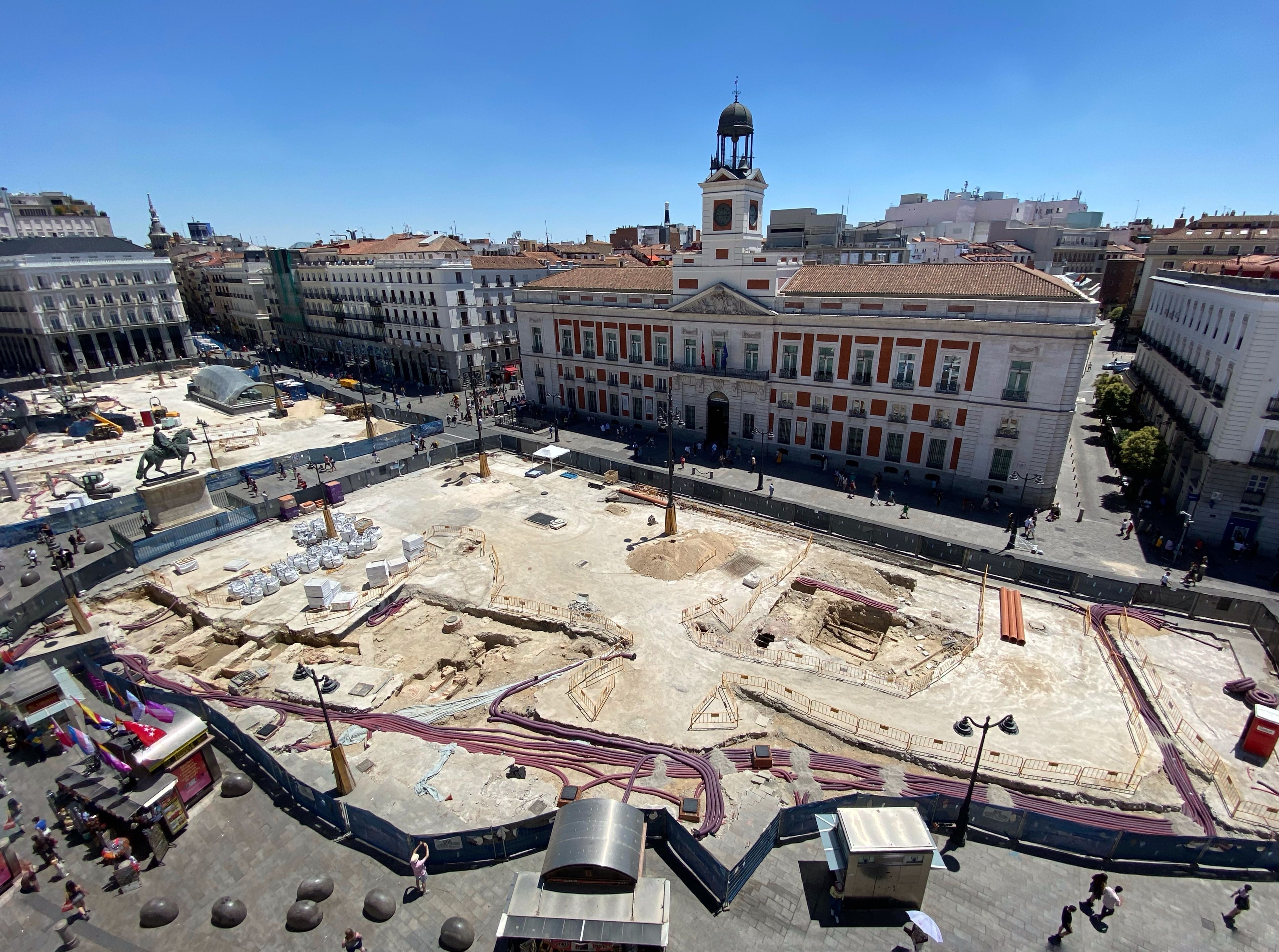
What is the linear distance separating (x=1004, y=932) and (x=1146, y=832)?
549cm

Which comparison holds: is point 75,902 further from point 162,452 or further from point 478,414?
point 478,414

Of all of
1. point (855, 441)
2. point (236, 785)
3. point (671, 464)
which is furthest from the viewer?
point (855, 441)

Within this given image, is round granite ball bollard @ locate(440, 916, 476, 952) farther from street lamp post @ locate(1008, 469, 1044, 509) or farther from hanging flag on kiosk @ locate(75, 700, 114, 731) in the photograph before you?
street lamp post @ locate(1008, 469, 1044, 509)

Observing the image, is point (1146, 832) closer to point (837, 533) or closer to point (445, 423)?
point (837, 533)

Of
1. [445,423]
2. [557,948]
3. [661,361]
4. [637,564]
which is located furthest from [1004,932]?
[445,423]

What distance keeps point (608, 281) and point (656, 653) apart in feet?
129

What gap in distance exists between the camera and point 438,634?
87.9 feet

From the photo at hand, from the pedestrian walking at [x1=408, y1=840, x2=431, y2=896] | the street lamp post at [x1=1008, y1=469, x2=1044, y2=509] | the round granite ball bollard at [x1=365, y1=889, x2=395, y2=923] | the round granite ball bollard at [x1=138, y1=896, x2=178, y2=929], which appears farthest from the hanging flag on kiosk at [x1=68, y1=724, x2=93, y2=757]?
the street lamp post at [x1=1008, y1=469, x2=1044, y2=509]

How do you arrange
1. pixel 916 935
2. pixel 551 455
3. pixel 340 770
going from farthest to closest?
1. pixel 551 455
2. pixel 340 770
3. pixel 916 935

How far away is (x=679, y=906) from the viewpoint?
14555mm

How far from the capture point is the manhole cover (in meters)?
30.8

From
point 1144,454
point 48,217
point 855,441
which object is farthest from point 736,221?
point 48,217

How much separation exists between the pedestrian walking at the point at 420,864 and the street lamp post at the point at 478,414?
30937 millimetres

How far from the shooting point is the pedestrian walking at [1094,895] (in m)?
14.3
